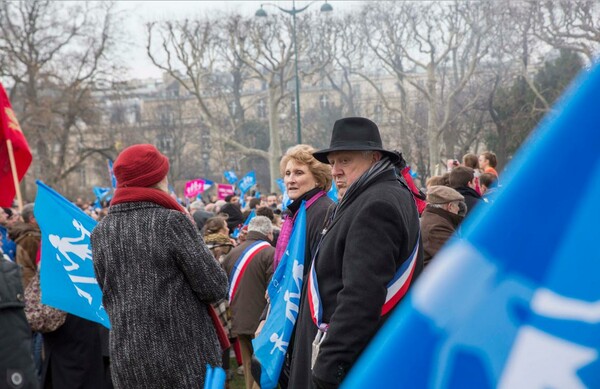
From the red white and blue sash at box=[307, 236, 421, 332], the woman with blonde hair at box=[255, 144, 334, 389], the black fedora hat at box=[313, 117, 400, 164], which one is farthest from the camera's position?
the woman with blonde hair at box=[255, 144, 334, 389]

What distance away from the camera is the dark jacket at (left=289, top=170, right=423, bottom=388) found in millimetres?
2943

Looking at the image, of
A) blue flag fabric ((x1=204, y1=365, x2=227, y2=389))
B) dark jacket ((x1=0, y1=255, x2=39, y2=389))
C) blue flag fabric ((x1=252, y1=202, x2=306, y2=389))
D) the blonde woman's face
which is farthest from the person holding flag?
blue flag fabric ((x1=204, y1=365, x2=227, y2=389))

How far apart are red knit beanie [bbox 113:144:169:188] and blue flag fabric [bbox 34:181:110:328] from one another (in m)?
1.53

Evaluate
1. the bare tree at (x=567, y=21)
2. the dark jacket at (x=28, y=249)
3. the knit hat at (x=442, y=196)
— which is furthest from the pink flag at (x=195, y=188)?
the knit hat at (x=442, y=196)

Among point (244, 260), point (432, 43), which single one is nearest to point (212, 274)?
point (244, 260)

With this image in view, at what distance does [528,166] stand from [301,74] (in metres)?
40.1

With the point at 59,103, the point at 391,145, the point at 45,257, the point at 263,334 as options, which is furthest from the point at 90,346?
the point at 391,145

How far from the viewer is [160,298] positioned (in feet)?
11.5

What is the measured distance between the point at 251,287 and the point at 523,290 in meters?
5.90

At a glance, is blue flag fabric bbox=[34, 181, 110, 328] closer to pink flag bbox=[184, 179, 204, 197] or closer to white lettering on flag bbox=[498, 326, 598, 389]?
white lettering on flag bbox=[498, 326, 598, 389]

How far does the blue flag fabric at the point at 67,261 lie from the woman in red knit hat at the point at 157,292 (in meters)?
1.47

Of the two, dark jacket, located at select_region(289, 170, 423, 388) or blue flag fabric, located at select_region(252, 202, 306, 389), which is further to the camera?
blue flag fabric, located at select_region(252, 202, 306, 389)

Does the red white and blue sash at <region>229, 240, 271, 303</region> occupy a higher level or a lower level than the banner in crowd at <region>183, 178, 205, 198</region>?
higher

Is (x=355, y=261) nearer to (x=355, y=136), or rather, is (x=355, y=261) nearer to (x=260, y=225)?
(x=355, y=136)
